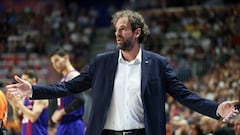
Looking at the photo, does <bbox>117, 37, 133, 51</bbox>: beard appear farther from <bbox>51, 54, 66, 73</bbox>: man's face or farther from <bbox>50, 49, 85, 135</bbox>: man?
<bbox>51, 54, 66, 73</bbox>: man's face

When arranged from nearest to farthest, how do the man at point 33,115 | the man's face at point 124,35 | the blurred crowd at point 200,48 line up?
the man's face at point 124,35, the man at point 33,115, the blurred crowd at point 200,48

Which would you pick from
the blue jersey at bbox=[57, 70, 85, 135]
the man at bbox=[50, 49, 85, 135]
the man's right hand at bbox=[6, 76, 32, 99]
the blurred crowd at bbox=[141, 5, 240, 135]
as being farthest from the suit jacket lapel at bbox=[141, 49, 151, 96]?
the blurred crowd at bbox=[141, 5, 240, 135]

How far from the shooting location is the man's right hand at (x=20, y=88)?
4227mm

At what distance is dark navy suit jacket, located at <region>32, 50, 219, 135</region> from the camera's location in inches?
165

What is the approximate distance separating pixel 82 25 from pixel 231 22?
22.4 ft

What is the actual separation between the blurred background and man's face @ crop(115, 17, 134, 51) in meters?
7.13

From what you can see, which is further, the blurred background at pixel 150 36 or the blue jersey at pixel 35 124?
the blurred background at pixel 150 36

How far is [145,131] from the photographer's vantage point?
4160 mm

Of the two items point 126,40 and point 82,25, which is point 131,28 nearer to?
point 126,40

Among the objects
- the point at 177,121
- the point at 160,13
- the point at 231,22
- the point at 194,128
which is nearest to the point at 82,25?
the point at 160,13

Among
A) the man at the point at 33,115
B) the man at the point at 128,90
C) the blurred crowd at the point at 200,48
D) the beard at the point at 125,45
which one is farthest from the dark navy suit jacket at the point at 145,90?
the blurred crowd at the point at 200,48

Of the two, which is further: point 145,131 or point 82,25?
point 82,25

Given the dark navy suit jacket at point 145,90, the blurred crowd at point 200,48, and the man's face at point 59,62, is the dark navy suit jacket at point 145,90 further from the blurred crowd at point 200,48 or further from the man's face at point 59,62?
the blurred crowd at point 200,48

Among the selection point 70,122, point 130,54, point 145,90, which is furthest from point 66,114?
point 145,90
